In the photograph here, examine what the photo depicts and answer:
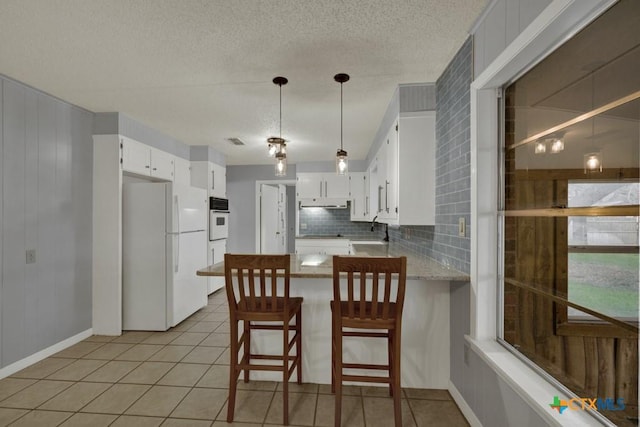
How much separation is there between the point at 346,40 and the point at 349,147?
2887mm

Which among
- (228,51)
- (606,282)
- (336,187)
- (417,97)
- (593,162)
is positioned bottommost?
(606,282)

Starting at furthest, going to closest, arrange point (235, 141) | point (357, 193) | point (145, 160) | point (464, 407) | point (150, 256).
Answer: point (357, 193) → point (235, 141) → point (145, 160) → point (150, 256) → point (464, 407)

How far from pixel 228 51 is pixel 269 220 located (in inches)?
176

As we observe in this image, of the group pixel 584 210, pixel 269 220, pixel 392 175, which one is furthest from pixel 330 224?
pixel 584 210

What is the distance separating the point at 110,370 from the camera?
8.24 ft

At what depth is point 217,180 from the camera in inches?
200

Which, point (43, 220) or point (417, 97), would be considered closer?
point (417, 97)

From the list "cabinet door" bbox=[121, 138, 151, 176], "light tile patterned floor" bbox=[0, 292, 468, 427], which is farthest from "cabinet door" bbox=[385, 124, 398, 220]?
"cabinet door" bbox=[121, 138, 151, 176]

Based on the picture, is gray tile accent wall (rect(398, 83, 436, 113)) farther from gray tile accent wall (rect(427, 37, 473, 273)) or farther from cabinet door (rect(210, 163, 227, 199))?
cabinet door (rect(210, 163, 227, 199))

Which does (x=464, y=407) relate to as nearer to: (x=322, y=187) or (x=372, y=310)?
(x=372, y=310)

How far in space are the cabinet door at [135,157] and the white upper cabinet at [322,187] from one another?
266cm

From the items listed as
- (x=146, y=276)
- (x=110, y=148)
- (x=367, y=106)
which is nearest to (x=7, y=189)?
(x=110, y=148)

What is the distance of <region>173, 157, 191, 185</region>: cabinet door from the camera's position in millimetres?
4359

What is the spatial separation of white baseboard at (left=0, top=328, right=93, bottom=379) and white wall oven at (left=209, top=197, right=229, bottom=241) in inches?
79.3
